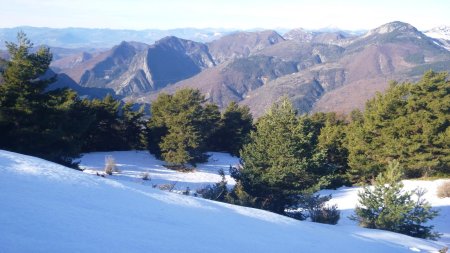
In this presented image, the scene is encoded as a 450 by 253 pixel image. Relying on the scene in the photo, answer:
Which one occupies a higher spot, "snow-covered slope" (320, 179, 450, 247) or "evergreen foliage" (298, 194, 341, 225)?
"evergreen foliage" (298, 194, 341, 225)

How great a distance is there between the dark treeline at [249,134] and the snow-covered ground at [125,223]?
16.2 feet

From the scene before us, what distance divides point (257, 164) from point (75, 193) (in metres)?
9.06

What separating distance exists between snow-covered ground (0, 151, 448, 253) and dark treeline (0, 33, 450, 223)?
495 cm

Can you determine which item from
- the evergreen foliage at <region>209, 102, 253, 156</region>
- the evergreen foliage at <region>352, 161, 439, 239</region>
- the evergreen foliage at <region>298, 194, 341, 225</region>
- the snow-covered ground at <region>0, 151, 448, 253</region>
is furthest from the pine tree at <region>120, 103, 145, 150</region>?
the snow-covered ground at <region>0, 151, 448, 253</region>

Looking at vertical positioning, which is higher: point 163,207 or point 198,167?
point 163,207

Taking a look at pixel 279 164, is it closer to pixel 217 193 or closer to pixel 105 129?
pixel 217 193

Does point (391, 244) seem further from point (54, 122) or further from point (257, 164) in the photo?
point (54, 122)

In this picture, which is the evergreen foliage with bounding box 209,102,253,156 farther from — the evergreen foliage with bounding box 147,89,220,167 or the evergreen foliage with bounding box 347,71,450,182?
the evergreen foliage with bounding box 347,71,450,182

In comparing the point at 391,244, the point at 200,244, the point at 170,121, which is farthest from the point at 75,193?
the point at 170,121

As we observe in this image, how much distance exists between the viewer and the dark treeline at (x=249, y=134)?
13312 mm

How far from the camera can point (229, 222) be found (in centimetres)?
569

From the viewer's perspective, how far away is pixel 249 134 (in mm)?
16016

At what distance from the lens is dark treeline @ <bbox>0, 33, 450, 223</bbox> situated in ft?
43.7

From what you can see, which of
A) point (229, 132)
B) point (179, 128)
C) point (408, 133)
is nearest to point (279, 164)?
point (179, 128)
